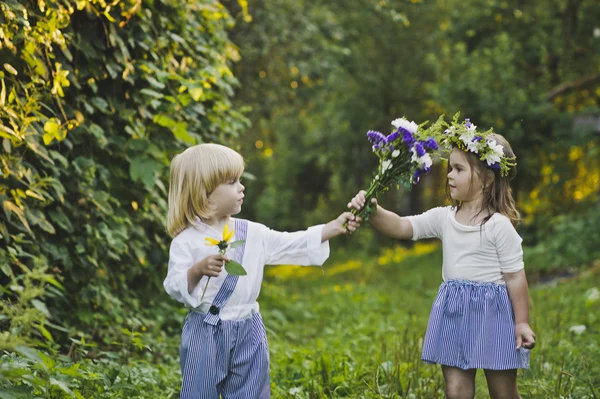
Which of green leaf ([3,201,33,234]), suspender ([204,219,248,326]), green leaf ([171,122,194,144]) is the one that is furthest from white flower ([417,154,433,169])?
green leaf ([3,201,33,234])

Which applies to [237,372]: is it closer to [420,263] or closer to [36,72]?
[36,72]

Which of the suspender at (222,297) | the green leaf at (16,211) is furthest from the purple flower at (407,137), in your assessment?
the green leaf at (16,211)

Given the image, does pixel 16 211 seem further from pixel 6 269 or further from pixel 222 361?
pixel 222 361

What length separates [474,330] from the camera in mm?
3174

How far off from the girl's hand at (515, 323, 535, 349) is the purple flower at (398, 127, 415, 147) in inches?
38.4

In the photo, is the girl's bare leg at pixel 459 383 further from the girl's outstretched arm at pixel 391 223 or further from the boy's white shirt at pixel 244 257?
the boy's white shirt at pixel 244 257

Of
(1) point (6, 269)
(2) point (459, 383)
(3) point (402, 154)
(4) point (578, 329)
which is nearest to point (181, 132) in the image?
(1) point (6, 269)

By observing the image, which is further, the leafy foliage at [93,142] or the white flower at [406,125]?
the leafy foliage at [93,142]

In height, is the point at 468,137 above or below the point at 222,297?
above

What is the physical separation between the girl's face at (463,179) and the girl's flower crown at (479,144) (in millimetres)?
53

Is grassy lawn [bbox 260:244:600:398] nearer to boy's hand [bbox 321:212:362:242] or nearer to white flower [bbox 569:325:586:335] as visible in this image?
white flower [bbox 569:325:586:335]

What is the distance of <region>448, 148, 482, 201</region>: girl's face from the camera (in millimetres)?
3264

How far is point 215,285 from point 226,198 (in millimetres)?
389

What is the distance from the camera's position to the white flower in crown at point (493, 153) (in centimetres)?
315
